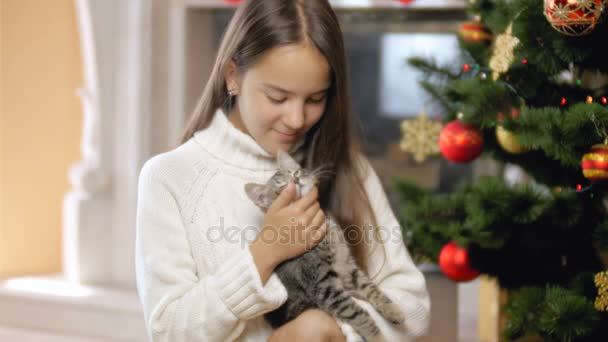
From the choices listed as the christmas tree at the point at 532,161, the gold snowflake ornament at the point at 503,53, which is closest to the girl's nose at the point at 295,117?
the christmas tree at the point at 532,161

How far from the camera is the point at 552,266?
4.85 feet

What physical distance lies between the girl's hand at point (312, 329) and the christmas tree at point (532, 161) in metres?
0.51

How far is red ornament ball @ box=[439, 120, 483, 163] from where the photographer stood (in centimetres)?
159

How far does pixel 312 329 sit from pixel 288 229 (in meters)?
0.15

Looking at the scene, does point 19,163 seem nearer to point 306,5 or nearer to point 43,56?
point 43,56

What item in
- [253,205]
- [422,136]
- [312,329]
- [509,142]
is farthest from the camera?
[422,136]

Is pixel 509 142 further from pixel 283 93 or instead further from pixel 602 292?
pixel 283 93

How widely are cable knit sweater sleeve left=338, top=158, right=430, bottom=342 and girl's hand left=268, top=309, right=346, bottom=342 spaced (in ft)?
0.38

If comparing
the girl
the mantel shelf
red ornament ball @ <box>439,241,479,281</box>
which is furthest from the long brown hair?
the mantel shelf

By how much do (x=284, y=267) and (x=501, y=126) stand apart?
634 millimetres

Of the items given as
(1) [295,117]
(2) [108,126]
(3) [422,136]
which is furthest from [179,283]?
(2) [108,126]

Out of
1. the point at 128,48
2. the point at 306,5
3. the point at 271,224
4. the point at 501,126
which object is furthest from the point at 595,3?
the point at 128,48

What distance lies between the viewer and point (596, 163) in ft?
4.01

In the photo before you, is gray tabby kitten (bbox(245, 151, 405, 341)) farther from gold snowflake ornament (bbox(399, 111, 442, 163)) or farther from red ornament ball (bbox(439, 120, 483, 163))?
gold snowflake ornament (bbox(399, 111, 442, 163))
